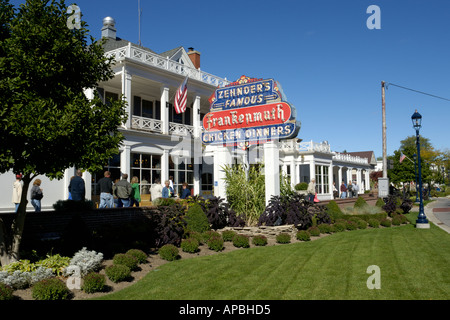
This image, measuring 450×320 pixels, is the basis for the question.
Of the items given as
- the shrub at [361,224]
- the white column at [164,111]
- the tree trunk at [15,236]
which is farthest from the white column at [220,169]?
the white column at [164,111]

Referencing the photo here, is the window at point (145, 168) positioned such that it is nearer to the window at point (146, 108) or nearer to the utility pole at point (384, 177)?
the window at point (146, 108)

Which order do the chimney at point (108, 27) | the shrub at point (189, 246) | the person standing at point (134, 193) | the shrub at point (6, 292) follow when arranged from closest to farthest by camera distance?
1. the shrub at point (6, 292)
2. the shrub at point (189, 246)
3. the person standing at point (134, 193)
4. the chimney at point (108, 27)

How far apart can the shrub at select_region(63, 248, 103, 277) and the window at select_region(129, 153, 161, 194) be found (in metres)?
11.5

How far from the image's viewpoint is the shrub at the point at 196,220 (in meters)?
10.5

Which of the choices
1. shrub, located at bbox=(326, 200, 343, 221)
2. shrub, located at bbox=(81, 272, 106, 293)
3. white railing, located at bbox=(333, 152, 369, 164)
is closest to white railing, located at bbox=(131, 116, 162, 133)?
shrub, located at bbox=(326, 200, 343, 221)

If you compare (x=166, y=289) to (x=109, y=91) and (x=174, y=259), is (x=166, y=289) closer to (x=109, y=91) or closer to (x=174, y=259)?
(x=174, y=259)

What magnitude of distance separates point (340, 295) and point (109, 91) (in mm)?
17540

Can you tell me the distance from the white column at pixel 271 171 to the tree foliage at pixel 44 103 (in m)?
6.10

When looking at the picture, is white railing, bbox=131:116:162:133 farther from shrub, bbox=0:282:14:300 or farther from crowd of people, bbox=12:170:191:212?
shrub, bbox=0:282:14:300

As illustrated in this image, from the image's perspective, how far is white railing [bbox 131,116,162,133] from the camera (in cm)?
1819

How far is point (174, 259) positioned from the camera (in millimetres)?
8086
